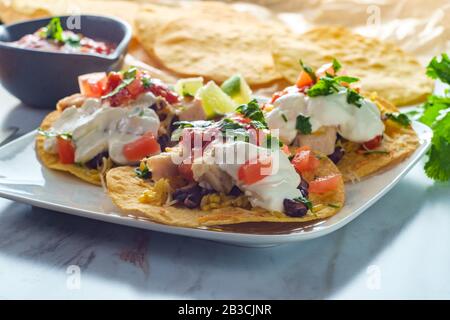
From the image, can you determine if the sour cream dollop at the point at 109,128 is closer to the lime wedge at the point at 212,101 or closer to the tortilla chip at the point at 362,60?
the lime wedge at the point at 212,101

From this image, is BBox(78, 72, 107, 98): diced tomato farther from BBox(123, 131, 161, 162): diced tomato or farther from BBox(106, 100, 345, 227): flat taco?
BBox(106, 100, 345, 227): flat taco

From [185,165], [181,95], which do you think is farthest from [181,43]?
[185,165]

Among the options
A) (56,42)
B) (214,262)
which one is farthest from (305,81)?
(56,42)

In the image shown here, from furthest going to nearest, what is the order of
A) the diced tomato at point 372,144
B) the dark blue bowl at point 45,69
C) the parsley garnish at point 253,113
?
the dark blue bowl at point 45,69 < the diced tomato at point 372,144 < the parsley garnish at point 253,113

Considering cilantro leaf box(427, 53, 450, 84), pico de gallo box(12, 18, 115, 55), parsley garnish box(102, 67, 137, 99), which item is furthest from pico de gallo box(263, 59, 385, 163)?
pico de gallo box(12, 18, 115, 55)

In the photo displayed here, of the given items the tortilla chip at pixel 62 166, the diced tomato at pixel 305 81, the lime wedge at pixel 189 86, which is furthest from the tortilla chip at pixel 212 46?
the tortilla chip at pixel 62 166

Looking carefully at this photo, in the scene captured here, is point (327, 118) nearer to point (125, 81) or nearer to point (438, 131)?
point (438, 131)
